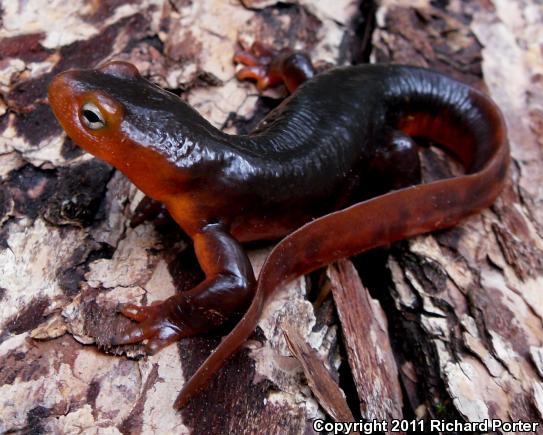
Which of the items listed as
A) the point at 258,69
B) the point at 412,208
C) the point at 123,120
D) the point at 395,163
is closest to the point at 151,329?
the point at 123,120

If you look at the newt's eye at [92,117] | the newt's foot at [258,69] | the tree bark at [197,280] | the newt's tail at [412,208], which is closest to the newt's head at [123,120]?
the newt's eye at [92,117]

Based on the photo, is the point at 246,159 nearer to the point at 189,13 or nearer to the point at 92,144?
the point at 92,144

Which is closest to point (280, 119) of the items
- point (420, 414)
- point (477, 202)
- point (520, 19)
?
point (477, 202)

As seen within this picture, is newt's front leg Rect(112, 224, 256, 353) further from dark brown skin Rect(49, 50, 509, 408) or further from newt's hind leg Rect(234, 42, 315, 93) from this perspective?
newt's hind leg Rect(234, 42, 315, 93)

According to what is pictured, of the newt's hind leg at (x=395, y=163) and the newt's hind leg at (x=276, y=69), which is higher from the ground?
the newt's hind leg at (x=276, y=69)

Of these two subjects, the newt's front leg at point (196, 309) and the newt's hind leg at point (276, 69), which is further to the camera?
the newt's hind leg at point (276, 69)

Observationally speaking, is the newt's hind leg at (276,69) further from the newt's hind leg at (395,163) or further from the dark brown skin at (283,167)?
the newt's hind leg at (395,163)

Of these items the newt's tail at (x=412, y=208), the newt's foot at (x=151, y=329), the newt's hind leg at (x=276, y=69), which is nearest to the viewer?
the newt's foot at (x=151, y=329)
